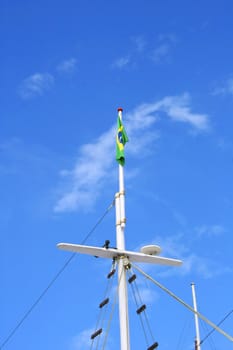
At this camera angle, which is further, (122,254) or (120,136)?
(120,136)

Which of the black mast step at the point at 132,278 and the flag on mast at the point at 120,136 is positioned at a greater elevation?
the flag on mast at the point at 120,136

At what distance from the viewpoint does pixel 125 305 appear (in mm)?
25703

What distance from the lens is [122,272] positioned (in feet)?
88.3

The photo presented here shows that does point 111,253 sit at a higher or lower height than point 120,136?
lower

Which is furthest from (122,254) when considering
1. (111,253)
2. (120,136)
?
(120,136)

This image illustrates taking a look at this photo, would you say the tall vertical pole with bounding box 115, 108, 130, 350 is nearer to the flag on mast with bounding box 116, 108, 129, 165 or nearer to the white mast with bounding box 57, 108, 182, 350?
the white mast with bounding box 57, 108, 182, 350

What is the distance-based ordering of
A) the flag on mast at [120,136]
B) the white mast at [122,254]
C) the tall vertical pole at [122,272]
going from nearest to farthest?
the tall vertical pole at [122,272] < the white mast at [122,254] < the flag on mast at [120,136]

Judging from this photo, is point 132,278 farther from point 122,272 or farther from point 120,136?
point 120,136

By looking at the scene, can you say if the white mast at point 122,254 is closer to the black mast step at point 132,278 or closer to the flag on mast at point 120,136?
the black mast step at point 132,278

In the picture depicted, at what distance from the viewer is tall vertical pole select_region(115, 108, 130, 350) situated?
2523 cm

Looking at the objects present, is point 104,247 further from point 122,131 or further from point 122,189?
point 122,131

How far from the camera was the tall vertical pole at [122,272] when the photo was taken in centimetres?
2523

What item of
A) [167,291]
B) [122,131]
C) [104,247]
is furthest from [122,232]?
[122,131]

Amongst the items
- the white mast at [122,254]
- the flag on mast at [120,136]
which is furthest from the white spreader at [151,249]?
the flag on mast at [120,136]
